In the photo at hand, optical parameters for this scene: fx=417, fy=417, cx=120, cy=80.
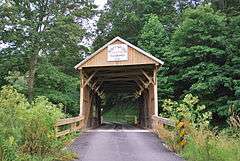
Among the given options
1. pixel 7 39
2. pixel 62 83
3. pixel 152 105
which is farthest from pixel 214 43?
pixel 7 39

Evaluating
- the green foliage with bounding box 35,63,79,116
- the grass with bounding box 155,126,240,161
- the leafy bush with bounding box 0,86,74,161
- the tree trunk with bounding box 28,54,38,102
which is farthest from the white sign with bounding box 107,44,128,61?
the leafy bush with bounding box 0,86,74,161

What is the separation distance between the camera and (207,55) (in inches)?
1167

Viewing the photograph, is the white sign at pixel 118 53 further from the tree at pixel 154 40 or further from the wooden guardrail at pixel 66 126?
the tree at pixel 154 40

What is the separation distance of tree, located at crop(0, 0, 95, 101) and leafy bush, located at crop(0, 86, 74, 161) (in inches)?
744

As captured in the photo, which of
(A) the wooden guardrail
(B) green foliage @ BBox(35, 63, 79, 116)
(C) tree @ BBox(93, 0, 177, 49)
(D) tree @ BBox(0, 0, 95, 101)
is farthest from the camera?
(C) tree @ BBox(93, 0, 177, 49)

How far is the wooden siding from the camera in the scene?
73.2 ft

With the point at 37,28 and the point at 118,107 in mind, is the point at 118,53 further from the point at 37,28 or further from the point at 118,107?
the point at 118,107

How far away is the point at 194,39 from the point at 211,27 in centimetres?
173

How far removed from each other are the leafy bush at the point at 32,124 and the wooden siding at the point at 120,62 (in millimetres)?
13296

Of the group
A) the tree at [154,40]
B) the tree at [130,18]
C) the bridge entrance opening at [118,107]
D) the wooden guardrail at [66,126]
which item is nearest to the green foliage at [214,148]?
the wooden guardrail at [66,126]

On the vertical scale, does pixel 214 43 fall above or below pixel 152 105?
above

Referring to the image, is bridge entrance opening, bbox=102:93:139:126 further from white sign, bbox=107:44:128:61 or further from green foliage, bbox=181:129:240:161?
green foliage, bbox=181:129:240:161

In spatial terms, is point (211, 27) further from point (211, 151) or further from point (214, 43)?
point (211, 151)

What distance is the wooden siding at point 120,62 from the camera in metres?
22.3
